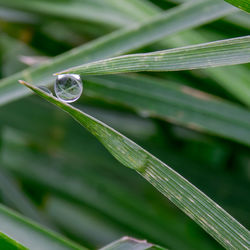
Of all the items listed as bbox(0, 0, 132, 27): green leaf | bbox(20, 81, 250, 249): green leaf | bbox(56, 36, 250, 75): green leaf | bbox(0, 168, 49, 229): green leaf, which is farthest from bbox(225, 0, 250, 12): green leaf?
bbox(0, 168, 49, 229): green leaf

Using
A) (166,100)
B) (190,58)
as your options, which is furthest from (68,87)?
(166,100)

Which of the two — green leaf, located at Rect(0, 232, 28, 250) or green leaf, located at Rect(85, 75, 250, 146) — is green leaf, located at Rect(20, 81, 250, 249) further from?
green leaf, located at Rect(85, 75, 250, 146)

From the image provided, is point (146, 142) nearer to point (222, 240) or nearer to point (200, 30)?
point (200, 30)

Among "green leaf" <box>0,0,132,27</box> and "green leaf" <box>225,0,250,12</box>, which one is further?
"green leaf" <box>0,0,132,27</box>

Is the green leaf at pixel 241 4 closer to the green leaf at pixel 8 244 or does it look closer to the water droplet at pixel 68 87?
the water droplet at pixel 68 87

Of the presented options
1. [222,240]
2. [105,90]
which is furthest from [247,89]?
[222,240]

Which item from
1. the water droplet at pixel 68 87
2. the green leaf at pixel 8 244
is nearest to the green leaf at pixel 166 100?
the water droplet at pixel 68 87

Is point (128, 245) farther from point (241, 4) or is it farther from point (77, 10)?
point (77, 10)

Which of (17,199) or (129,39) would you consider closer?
(129,39)
